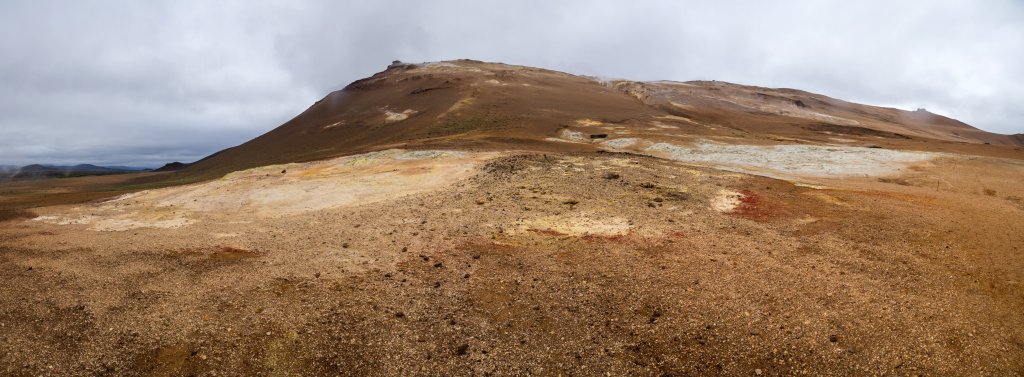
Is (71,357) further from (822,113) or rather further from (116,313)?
(822,113)

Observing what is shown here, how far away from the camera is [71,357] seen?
8.73 meters

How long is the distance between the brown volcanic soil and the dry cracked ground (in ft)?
0.20

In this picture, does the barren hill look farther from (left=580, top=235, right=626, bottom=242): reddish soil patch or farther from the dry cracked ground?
(left=580, top=235, right=626, bottom=242): reddish soil patch

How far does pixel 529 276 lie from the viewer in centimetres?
1244

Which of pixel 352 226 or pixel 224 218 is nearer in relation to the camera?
pixel 352 226

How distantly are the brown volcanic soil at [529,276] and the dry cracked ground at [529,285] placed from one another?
0.06 m

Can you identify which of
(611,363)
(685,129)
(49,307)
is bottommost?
(611,363)

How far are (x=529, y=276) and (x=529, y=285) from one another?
567 mm

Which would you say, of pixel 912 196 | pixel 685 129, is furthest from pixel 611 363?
pixel 685 129

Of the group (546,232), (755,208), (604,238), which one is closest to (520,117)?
(755,208)

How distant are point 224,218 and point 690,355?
18.0 meters

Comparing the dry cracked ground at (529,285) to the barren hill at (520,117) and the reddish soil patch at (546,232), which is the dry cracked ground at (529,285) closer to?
the reddish soil patch at (546,232)

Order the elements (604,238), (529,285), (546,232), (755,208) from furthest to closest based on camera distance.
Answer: (755,208) → (546,232) → (604,238) → (529,285)

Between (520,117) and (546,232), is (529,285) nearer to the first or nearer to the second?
(546,232)
